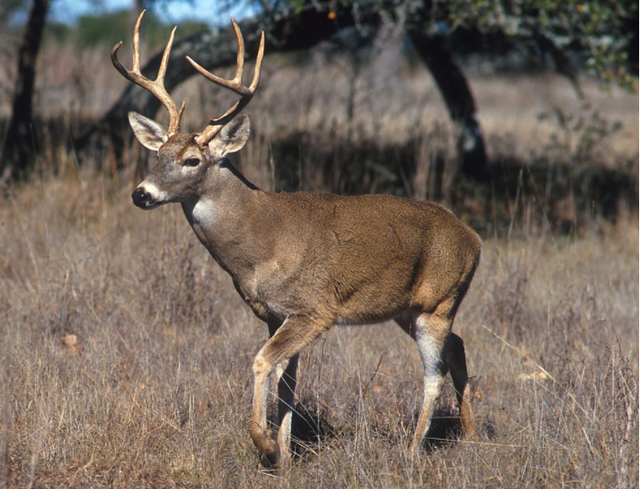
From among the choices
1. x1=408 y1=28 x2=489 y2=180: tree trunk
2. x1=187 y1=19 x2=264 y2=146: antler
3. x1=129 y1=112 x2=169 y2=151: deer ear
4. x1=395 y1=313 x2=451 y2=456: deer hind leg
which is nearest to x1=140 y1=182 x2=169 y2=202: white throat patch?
x1=187 y1=19 x2=264 y2=146: antler

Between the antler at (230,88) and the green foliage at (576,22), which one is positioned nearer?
the antler at (230,88)

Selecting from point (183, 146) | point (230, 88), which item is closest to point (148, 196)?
point (183, 146)

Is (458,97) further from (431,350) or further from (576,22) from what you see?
(431,350)

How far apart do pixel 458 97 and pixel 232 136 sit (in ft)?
26.9

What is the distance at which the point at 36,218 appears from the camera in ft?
27.0

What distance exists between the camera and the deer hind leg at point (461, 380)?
16.8 feet

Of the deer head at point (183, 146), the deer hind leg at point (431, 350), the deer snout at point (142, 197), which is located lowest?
the deer hind leg at point (431, 350)

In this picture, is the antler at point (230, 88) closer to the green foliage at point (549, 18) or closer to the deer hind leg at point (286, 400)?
the deer hind leg at point (286, 400)

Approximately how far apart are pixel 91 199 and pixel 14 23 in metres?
17.8

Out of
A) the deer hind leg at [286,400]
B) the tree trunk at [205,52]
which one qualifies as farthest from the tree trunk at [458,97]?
the deer hind leg at [286,400]

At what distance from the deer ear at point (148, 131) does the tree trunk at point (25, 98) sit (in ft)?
19.4

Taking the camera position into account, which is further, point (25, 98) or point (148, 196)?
point (25, 98)

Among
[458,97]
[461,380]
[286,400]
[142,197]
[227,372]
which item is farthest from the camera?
[458,97]

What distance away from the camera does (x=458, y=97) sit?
12.3 m
